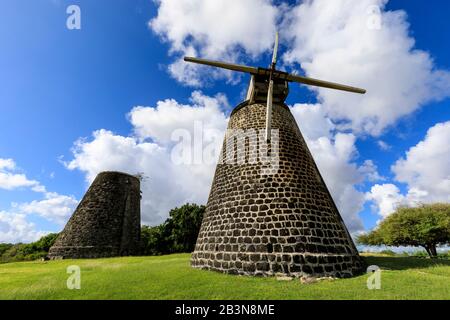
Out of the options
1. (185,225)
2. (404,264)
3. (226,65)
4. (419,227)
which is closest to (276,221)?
(404,264)

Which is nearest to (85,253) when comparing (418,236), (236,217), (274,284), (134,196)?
(134,196)

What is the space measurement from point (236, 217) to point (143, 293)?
5.05 m

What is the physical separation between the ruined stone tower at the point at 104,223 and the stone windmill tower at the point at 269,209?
16.4m

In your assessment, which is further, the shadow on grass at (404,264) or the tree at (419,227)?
the tree at (419,227)

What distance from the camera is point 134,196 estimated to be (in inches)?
1190

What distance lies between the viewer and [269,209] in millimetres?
10695

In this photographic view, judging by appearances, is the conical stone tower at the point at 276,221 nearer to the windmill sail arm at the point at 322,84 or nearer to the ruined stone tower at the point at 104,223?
the windmill sail arm at the point at 322,84

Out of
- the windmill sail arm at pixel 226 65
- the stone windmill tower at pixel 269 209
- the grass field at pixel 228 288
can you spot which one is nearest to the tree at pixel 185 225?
the stone windmill tower at pixel 269 209

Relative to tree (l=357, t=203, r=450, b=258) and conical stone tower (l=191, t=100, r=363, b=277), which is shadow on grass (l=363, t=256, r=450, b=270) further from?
tree (l=357, t=203, r=450, b=258)

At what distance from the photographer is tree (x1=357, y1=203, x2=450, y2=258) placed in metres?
25.9

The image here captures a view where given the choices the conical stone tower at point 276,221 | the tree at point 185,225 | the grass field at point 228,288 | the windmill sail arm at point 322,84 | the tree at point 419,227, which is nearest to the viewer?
the grass field at point 228,288

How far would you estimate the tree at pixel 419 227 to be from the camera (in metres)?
25.9

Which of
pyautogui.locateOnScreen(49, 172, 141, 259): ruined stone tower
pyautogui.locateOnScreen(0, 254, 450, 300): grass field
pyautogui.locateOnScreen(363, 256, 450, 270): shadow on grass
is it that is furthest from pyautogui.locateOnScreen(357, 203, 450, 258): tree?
pyautogui.locateOnScreen(49, 172, 141, 259): ruined stone tower
